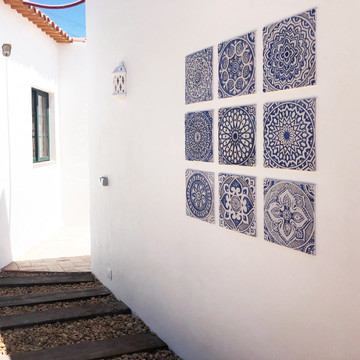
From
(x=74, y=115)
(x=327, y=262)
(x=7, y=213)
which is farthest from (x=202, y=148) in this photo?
(x=74, y=115)

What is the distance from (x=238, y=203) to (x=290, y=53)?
1020mm

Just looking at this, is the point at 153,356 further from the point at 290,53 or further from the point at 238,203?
the point at 290,53

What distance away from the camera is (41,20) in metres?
7.93

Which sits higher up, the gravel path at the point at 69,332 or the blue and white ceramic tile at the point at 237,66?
the blue and white ceramic tile at the point at 237,66

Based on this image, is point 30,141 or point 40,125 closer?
point 30,141

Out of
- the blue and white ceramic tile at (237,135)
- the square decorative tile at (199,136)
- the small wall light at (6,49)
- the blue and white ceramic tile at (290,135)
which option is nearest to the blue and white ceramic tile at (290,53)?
the blue and white ceramic tile at (290,135)

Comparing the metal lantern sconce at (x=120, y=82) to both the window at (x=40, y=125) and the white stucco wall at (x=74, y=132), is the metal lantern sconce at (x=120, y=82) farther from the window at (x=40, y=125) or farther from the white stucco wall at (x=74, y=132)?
the white stucco wall at (x=74, y=132)

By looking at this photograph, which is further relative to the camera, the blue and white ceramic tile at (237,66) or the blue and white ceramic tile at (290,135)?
the blue and white ceramic tile at (237,66)

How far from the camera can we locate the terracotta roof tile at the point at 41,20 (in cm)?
704

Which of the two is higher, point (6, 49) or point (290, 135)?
point (6, 49)

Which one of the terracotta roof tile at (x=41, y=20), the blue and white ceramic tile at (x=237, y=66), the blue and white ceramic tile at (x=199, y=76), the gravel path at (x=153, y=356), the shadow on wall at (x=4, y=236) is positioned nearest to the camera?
the blue and white ceramic tile at (x=237, y=66)

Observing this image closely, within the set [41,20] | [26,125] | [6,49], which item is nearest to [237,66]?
[6,49]

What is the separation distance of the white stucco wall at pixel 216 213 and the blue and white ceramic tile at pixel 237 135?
0.06 meters

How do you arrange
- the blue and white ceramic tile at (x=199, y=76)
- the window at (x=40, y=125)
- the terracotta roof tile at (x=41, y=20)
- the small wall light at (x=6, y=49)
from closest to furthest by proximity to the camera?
the blue and white ceramic tile at (x=199, y=76)
the small wall light at (x=6, y=49)
the terracotta roof tile at (x=41, y=20)
the window at (x=40, y=125)
